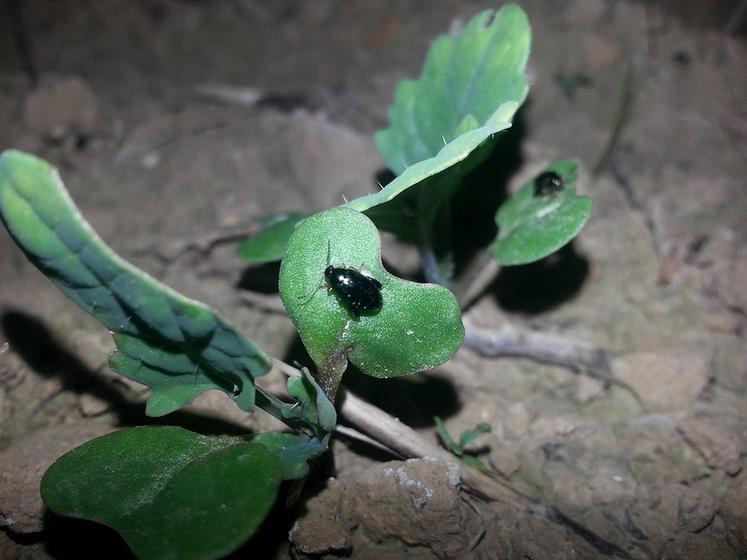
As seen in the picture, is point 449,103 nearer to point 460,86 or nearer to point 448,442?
point 460,86

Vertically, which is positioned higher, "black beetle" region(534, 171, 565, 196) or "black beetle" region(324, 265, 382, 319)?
"black beetle" region(324, 265, 382, 319)

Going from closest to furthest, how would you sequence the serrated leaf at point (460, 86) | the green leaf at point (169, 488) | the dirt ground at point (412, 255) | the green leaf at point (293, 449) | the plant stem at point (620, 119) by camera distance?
the green leaf at point (169, 488), the green leaf at point (293, 449), the dirt ground at point (412, 255), the serrated leaf at point (460, 86), the plant stem at point (620, 119)

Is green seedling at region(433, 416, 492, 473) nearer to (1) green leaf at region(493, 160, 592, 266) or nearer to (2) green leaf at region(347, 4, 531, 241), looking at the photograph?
(1) green leaf at region(493, 160, 592, 266)

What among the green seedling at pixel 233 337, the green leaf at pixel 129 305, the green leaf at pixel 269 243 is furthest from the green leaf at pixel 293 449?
the green leaf at pixel 269 243

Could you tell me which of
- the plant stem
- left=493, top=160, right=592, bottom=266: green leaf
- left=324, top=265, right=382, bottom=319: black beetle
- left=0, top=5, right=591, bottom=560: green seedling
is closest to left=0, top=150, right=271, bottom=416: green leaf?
left=0, top=5, right=591, bottom=560: green seedling

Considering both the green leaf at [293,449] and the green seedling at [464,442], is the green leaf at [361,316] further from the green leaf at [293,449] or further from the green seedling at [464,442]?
the green seedling at [464,442]

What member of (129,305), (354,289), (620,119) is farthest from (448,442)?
(620,119)
